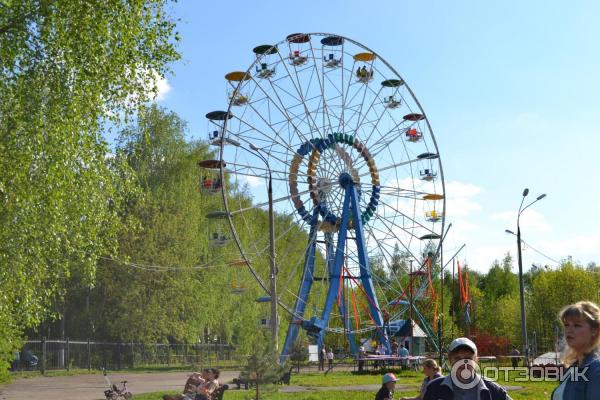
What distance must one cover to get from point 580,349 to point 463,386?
1.11m

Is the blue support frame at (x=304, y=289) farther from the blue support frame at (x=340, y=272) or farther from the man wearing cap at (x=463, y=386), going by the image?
the man wearing cap at (x=463, y=386)

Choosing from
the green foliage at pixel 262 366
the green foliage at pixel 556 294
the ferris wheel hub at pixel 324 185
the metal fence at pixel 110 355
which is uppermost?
the ferris wheel hub at pixel 324 185

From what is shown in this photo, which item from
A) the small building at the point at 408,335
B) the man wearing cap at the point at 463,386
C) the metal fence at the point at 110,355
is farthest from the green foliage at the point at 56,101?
the small building at the point at 408,335

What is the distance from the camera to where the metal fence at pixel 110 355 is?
42.2 meters

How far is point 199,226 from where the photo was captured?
51.7 metres

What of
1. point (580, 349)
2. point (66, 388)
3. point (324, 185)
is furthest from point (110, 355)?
point (580, 349)

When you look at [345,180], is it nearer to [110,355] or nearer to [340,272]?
[340,272]

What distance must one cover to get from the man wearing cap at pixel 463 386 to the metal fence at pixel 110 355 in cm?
3413

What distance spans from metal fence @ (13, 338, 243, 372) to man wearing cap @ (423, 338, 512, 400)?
1344 inches

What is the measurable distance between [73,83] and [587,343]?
48.5 feet

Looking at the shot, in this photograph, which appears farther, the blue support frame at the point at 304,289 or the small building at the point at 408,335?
the small building at the point at 408,335

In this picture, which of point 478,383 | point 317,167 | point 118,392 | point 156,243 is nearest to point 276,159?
point 317,167

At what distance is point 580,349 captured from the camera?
147 inches

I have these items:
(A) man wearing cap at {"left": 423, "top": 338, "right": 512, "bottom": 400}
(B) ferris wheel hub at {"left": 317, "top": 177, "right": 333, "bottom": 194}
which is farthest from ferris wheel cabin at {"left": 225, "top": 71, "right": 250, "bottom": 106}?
(A) man wearing cap at {"left": 423, "top": 338, "right": 512, "bottom": 400}
